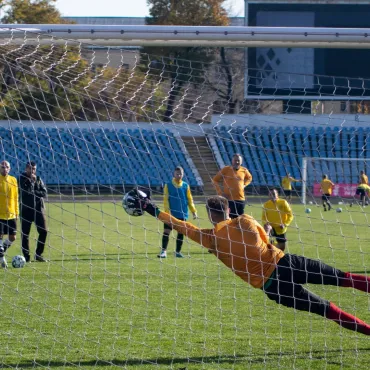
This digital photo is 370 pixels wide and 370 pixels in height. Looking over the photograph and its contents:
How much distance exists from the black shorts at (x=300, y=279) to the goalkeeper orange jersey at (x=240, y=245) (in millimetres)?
74

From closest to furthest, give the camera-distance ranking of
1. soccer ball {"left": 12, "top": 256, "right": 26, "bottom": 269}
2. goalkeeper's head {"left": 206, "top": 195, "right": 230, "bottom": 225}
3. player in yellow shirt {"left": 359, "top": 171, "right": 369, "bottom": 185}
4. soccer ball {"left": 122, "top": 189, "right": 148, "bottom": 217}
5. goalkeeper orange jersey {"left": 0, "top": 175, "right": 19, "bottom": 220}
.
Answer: soccer ball {"left": 122, "top": 189, "right": 148, "bottom": 217}
goalkeeper's head {"left": 206, "top": 195, "right": 230, "bottom": 225}
soccer ball {"left": 12, "top": 256, "right": 26, "bottom": 269}
goalkeeper orange jersey {"left": 0, "top": 175, "right": 19, "bottom": 220}
player in yellow shirt {"left": 359, "top": 171, "right": 369, "bottom": 185}

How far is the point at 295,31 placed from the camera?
6008 mm

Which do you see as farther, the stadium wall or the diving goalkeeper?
the stadium wall

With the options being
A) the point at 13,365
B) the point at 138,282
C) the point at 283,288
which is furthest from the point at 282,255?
the point at 138,282

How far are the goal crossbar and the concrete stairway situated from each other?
1.42 m

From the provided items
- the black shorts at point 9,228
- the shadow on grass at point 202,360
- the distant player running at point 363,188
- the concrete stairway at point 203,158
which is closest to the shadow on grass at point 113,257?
the black shorts at point 9,228

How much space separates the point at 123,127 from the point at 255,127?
8.57ft

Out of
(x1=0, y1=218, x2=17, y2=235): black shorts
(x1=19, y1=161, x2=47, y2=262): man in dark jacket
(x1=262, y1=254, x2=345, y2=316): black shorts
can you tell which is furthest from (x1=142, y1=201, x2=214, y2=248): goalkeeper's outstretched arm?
(x1=0, y1=218, x2=17, y2=235): black shorts

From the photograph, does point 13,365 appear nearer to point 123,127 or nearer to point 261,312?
point 123,127

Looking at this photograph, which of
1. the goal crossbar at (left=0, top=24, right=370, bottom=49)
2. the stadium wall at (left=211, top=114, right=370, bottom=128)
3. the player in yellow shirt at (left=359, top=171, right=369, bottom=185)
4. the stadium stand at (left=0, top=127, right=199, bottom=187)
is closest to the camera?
the goal crossbar at (left=0, top=24, right=370, bottom=49)

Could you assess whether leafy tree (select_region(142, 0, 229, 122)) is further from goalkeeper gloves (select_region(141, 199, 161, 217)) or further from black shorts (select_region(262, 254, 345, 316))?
black shorts (select_region(262, 254, 345, 316))

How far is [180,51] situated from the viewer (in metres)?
11.4

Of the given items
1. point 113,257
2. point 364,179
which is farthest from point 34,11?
point 113,257

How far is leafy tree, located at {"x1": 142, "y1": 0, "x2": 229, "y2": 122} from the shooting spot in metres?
7.12
